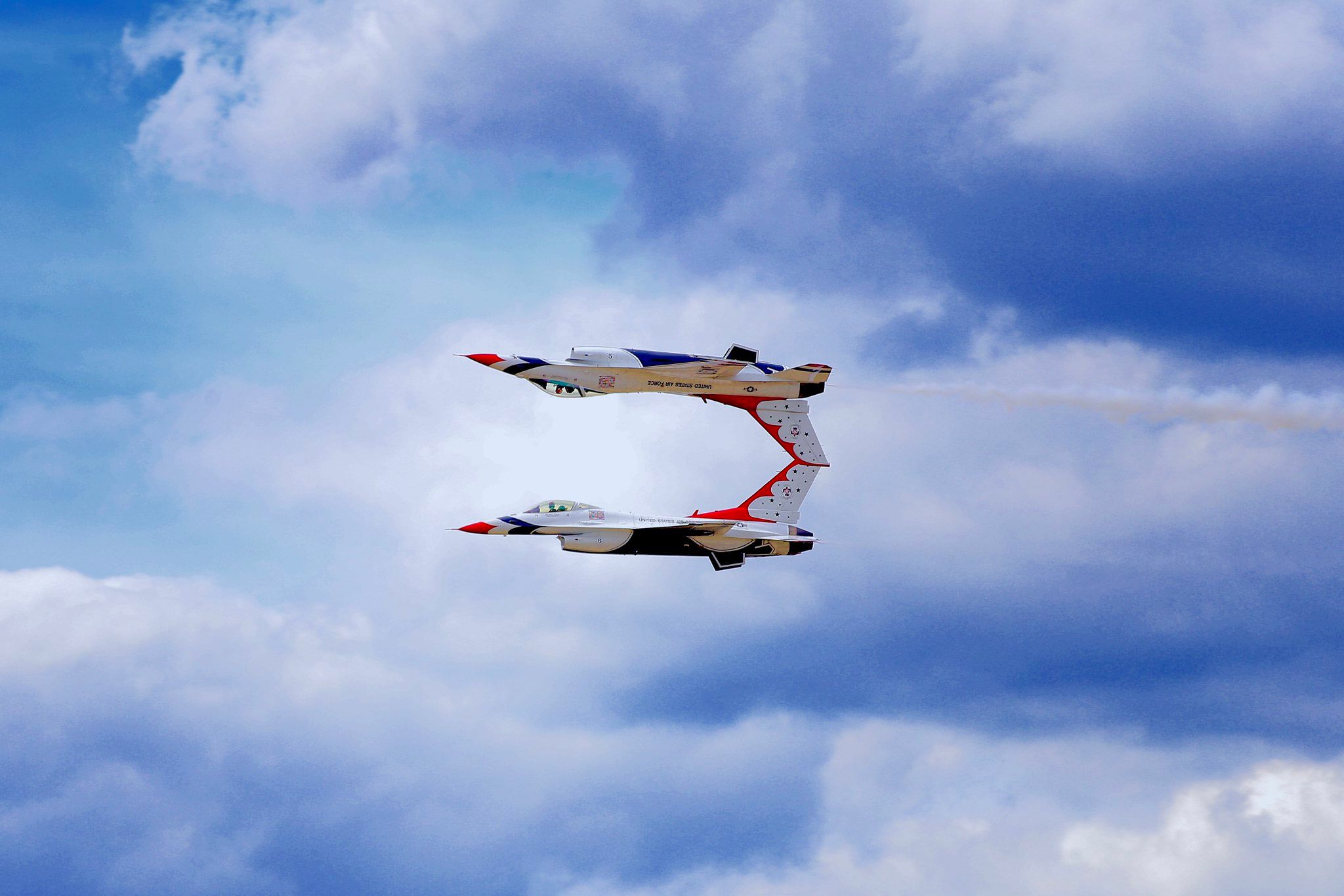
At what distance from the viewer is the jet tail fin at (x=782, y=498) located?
148 m

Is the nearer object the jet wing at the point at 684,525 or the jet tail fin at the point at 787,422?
the jet wing at the point at 684,525

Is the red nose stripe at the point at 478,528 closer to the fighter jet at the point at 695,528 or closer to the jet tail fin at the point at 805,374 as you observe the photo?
the fighter jet at the point at 695,528

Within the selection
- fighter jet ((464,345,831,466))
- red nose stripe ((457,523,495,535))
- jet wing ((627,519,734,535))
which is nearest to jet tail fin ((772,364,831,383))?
fighter jet ((464,345,831,466))

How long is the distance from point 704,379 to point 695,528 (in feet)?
29.7

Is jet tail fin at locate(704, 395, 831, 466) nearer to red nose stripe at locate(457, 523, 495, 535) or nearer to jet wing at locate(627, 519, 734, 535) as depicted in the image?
jet wing at locate(627, 519, 734, 535)

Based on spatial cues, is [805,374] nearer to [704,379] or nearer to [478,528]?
[704,379]

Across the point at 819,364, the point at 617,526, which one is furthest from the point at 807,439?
the point at 617,526

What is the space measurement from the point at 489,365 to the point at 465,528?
10134 mm

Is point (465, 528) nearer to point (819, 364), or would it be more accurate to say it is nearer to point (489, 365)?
point (489, 365)

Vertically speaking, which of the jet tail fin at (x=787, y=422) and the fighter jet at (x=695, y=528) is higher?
the jet tail fin at (x=787, y=422)

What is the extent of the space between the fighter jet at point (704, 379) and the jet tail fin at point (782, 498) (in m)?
0.91

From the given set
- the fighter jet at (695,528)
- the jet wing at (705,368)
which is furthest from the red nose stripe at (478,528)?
the jet wing at (705,368)

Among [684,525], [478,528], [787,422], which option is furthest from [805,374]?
[478,528]

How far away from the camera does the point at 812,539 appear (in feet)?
483
